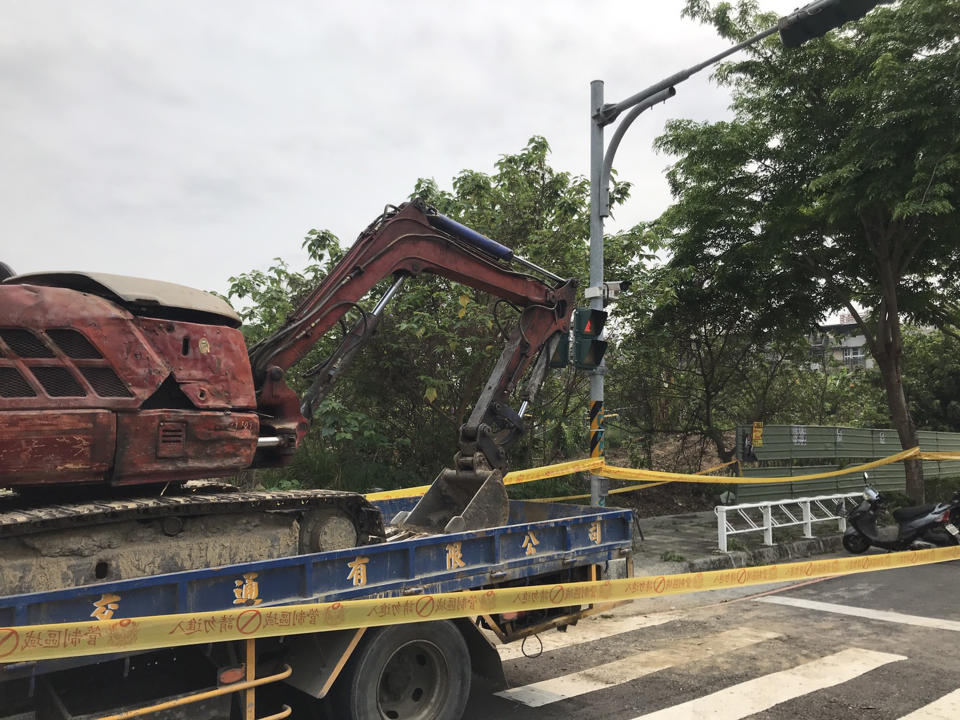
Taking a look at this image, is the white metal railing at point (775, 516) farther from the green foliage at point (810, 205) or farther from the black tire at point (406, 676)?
the black tire at point (406, 676)

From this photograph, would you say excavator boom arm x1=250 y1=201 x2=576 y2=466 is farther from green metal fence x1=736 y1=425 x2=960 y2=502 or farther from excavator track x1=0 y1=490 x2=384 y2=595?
green metal fence x1=736 y1=425 x2=960 y2=502

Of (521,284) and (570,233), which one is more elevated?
(570,233)

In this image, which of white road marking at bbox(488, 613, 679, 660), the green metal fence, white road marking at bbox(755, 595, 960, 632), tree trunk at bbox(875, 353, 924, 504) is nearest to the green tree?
tree trunk at bbox(875, 353, 924, 504)

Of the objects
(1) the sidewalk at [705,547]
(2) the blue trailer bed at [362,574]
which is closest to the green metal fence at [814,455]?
(1) the sidewalk at [705,547]

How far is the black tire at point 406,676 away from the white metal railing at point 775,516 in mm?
6699

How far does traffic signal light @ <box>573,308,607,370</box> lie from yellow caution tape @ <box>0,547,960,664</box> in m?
2.69

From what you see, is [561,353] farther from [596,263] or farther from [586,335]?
[596,263]

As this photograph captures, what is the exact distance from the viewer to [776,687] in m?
5.69

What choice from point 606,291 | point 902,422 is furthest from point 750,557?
point 902,422

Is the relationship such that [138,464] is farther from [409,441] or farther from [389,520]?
[409,441]

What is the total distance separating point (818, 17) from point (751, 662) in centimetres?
640

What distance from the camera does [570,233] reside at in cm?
1220

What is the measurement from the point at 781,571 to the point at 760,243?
9.23m

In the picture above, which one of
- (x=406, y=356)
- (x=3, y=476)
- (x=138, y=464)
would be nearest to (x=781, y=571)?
(x=138, y=464)
